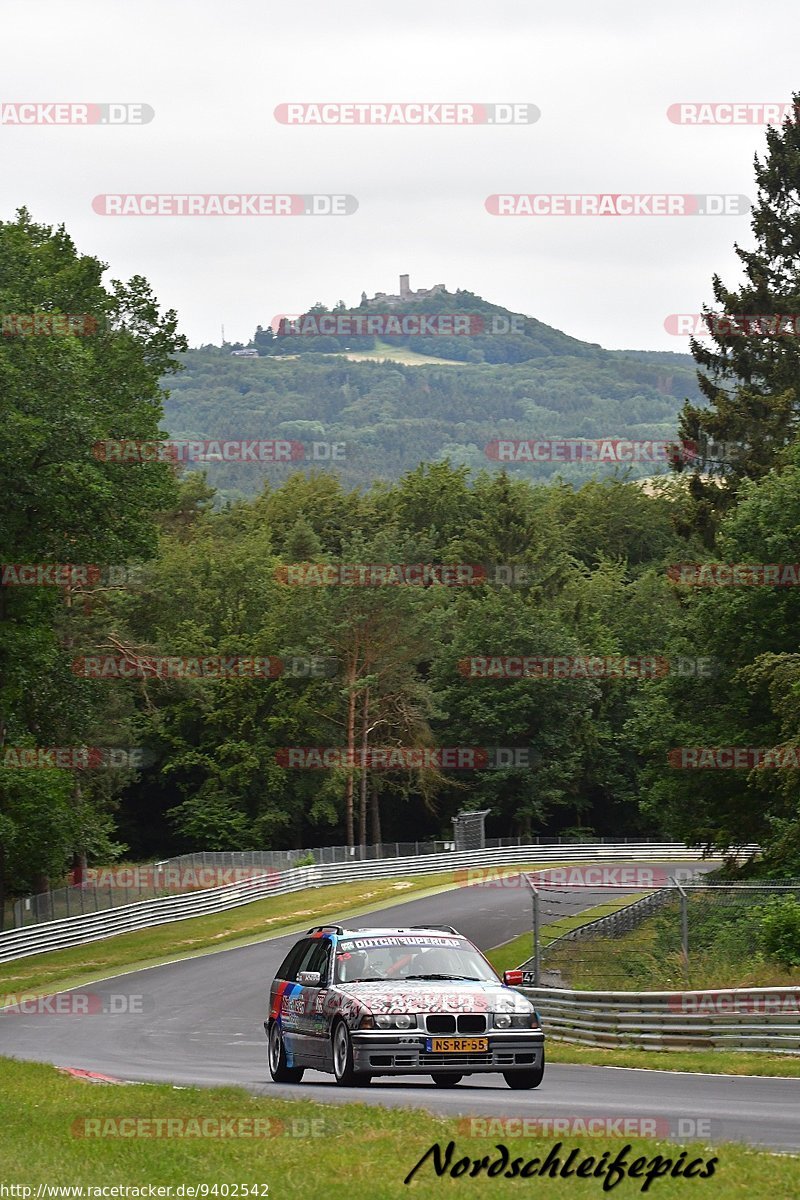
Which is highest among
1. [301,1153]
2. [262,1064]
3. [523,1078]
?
[301,1153]

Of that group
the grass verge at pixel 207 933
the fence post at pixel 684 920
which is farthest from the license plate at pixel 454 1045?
the grass verge at pixel 207 933

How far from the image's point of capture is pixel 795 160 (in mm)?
64562

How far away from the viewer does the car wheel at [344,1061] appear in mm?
15227

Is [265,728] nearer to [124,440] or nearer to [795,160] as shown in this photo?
[795,160]

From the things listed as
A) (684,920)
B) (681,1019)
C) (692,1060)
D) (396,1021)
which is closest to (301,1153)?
(396,1021)

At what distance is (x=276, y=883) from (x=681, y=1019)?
138ft

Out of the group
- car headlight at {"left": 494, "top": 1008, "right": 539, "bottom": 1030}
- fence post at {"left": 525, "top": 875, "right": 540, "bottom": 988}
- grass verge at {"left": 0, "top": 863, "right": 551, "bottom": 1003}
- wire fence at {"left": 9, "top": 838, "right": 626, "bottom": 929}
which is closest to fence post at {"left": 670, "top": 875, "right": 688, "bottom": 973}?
fence post at {"left": 525, "top": 875, "right": 540, "bottom": 988}

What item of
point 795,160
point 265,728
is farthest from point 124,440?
point 265,728

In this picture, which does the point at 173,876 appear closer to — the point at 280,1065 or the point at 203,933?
the point at 203,933

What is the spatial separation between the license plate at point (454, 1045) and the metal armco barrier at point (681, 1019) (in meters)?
5.86

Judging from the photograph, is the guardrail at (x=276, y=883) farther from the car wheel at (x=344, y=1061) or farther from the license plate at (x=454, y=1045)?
the license plate at (x=454, y=1045)

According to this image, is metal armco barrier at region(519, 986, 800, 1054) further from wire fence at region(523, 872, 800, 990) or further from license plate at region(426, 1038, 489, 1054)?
license plate at region(426, 1038, 489, 1054)

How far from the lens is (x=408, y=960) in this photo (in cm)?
1614

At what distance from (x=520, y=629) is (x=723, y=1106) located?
78.3m
